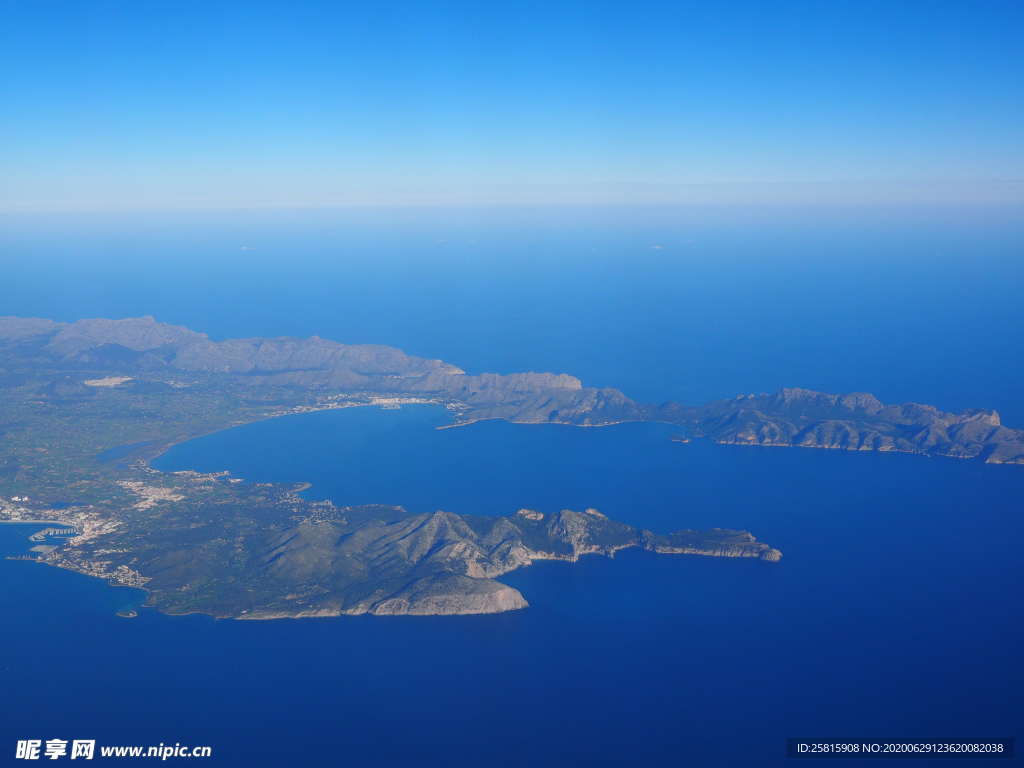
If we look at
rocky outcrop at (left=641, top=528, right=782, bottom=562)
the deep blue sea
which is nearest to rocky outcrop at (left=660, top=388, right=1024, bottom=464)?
the deep blue sea

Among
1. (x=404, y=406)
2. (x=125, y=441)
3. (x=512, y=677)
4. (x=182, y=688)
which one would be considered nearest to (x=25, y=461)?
(x=125, y=441)

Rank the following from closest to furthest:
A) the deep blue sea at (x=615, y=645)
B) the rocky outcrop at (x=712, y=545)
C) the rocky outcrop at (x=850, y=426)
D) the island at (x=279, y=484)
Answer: the deep blue sea at (x=615, y=645) → the island at (x=279, y=484) → the rocky outcrop at (x=712, y=545) → the rocky outcrop at (x=850, y=426)

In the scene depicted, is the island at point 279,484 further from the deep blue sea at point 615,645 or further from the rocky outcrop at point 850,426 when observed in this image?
the deep blue sea at point 615,645

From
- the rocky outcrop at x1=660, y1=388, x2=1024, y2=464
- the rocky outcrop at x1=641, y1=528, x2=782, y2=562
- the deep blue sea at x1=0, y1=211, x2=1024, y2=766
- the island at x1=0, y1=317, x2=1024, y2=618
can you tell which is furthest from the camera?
the rocky outcrop at x1=660, y1=388, x2=1024, y2=464

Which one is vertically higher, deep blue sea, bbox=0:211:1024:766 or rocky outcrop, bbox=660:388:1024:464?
rocky outcrop, bbox=660:388:1024:464

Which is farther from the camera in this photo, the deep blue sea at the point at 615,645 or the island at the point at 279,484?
the island at the point at 279,484

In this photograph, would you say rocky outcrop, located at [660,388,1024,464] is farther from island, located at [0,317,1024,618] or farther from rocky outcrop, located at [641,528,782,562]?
rocky outcrop, located at [641,528,782,562]

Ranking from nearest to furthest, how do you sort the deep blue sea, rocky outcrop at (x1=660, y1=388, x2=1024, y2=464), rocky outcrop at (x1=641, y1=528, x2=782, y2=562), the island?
the deep blue sea → the island → rocky outcrop at (x1=641, y1=528, x2=782, y2=562) → rocky outcrop at (x1=660, y1=388, x2=1024, y2=464)

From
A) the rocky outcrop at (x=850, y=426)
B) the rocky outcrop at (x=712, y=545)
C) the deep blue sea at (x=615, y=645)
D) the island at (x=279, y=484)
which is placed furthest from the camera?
the rocky outcrop at (x=850, y=426)

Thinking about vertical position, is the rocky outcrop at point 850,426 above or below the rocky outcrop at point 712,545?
above

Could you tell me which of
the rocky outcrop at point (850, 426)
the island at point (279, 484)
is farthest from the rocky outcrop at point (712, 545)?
the rocky outcrop at point (850, 426)
